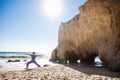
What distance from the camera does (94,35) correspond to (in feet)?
84.1

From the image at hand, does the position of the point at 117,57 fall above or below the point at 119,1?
below

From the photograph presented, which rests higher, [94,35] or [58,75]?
[94,35]

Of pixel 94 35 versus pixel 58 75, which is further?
pixel 94 35

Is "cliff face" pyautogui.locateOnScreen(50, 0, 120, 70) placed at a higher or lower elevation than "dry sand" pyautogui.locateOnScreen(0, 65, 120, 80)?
higher

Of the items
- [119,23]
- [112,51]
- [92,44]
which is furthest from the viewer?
[92,44]

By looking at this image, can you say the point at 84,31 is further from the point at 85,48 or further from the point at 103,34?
the point at 103,34

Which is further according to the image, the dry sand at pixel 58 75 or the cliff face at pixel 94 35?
the cliff face at pixel 94 35

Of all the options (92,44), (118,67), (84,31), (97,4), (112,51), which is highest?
(97,4)

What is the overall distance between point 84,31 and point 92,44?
9.00 feet

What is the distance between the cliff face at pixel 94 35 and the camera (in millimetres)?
17906

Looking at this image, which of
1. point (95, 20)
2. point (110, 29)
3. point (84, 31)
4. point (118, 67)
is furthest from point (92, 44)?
point (118, 67)

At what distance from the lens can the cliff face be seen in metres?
17.9

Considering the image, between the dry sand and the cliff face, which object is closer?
the dry sand

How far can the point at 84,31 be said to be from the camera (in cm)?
2859
